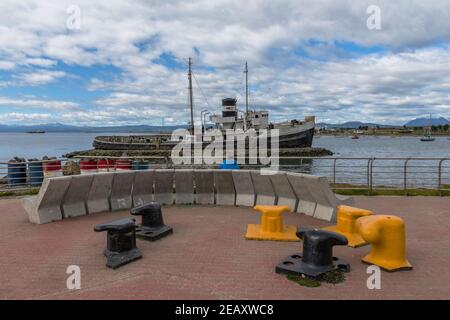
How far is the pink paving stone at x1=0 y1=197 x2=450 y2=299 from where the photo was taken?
4121 millimetres

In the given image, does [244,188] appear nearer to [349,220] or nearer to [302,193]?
[302,193]

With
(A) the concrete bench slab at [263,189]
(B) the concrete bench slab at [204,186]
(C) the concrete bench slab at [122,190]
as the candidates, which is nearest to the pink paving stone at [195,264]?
(C) the concrete bench slab at [122,190]

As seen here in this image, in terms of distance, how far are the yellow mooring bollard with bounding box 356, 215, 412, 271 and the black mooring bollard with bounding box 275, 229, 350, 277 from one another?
437 mm

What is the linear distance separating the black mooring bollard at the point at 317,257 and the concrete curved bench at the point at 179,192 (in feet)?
8.77

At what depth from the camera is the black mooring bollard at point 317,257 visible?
15.1 ft

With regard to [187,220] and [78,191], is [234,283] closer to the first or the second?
[187,220]

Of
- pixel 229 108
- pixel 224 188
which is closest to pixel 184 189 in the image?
pixel 224 188

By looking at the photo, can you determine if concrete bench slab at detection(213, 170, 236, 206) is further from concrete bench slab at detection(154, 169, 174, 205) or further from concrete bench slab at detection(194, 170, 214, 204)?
concrete bench slab at detection(154, 169, 174, 205)

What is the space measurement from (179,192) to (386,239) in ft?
17.8

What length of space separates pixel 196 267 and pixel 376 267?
2.45 meters

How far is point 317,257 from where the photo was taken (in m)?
4.69

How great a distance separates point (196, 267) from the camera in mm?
4844

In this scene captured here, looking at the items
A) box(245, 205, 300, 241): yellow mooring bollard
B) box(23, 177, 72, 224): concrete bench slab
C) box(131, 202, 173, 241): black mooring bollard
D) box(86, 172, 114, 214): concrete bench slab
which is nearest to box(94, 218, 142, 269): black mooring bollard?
box(131, 202, 173, 241): black mooring bollard
